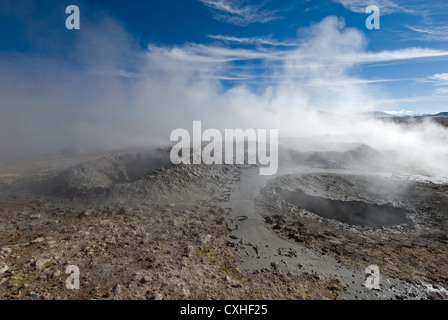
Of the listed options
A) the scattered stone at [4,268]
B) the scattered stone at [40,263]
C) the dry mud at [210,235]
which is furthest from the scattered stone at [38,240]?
the scattered stone at [40,263]

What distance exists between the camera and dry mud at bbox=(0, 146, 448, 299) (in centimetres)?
547

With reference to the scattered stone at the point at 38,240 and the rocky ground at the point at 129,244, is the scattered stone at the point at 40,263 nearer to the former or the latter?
the rocky ground at the point at 129,244

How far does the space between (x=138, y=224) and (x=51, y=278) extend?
11.3 feet

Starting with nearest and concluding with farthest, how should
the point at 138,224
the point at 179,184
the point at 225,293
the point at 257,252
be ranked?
the point at 225,293, the point at 257,252, the point at 138,224, the point at 179,184

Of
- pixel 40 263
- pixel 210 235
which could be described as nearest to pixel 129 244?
pixel 40 263

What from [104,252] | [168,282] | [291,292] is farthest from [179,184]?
[291,292]

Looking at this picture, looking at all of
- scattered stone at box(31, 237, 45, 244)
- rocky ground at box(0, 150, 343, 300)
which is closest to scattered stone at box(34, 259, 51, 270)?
rocky ground at box(0, 150, 343, 300)

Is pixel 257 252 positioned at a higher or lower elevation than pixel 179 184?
lower

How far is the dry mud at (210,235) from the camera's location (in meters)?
5.47

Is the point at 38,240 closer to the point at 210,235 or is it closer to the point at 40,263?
the point at 40,263

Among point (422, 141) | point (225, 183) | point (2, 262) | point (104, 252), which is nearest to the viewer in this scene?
point (2, 262)

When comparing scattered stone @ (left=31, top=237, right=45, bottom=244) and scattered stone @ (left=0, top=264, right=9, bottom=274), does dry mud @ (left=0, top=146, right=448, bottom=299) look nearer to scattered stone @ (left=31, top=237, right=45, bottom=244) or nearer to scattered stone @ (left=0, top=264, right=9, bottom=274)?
scattered stone @ (left=31, top=237, right=45, bottom=244)

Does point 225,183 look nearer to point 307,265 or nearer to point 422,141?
point 307,265

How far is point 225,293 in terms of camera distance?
17.0ft
